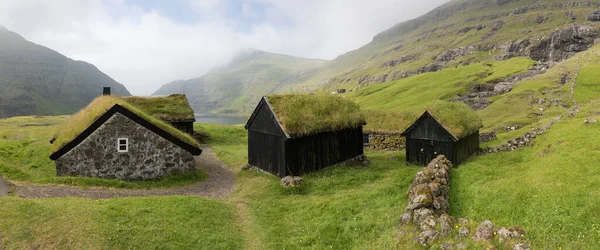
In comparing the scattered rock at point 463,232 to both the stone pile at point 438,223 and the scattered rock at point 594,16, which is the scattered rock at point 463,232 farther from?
the scattered rock at point 594,16

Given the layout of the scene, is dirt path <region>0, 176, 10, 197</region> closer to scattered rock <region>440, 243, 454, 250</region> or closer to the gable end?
the gable end

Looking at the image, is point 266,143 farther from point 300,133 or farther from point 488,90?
point 488,90

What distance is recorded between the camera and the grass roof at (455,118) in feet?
95.5

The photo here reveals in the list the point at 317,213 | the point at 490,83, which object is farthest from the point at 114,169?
the point at 490,83

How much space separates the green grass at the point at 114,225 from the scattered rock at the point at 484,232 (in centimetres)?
969

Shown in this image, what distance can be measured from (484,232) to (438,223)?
1923mm

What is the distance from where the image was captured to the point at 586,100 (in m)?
57.2

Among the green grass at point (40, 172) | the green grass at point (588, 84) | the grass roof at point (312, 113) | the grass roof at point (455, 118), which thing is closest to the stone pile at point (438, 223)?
the grass roof at point (312, 113)

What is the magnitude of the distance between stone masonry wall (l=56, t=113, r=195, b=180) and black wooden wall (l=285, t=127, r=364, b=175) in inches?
366

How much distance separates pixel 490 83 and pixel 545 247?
9128 cm

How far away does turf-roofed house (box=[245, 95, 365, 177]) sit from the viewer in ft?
81.7

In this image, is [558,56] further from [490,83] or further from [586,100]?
[586,100]

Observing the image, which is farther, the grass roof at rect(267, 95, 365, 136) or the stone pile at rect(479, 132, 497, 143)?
the stone pile at rect(479, 132, 497, 143)

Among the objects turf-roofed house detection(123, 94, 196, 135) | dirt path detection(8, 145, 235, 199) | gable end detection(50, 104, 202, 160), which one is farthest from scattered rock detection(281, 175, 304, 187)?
turf-roofed house detection(123, 94, 196, 135)
